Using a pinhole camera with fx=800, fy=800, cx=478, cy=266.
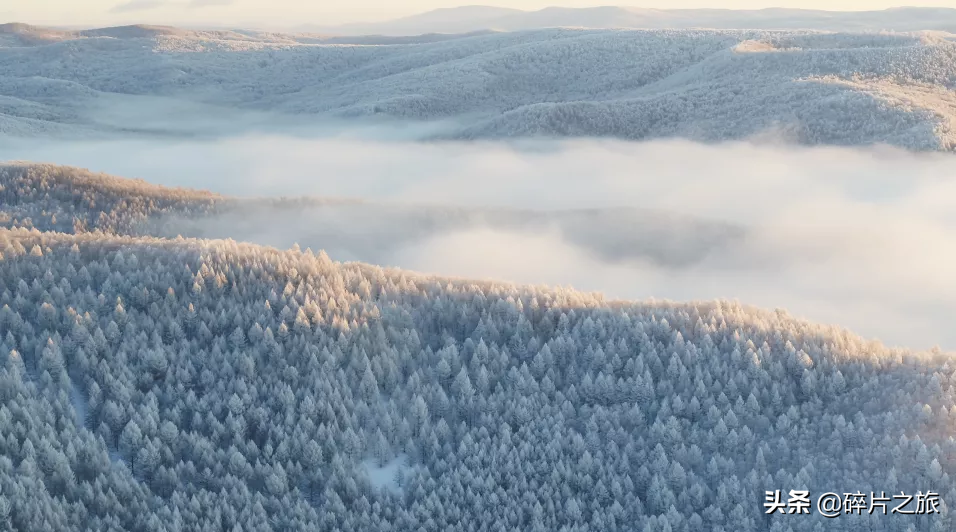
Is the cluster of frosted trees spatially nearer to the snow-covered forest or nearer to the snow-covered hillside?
the snow-covered forest

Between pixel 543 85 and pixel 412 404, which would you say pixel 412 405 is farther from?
pixel 543 85

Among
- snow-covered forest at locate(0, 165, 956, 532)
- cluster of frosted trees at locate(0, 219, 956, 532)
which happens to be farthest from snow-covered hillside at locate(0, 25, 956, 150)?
snow-covered forest at locate(0, 165, 956, 532)

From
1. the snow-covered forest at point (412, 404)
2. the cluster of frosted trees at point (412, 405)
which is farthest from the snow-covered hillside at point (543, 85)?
the snow-covered forest at point (412, 404)

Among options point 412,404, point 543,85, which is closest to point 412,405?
point 412,404

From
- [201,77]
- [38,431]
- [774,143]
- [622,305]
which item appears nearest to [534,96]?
[774,143]

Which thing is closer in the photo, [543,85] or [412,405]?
[412,405]

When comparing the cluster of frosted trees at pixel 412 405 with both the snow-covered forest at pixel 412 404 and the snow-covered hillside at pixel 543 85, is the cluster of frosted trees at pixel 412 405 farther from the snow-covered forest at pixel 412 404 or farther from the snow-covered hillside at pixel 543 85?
the snow-covered hillside at pixel 543 85
